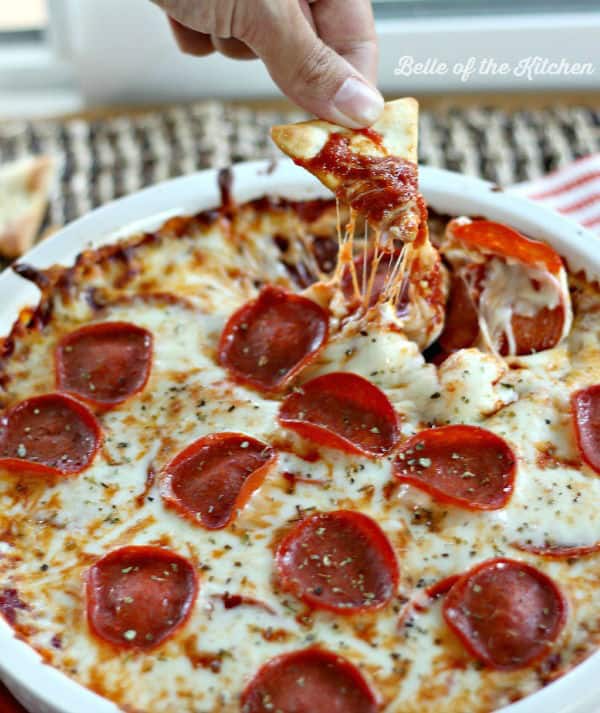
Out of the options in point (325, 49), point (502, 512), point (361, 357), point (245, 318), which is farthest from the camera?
point (245, 318)

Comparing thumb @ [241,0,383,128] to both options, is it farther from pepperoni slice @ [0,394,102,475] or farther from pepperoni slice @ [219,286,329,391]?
pepperoni slice @ [0,394,102,475]

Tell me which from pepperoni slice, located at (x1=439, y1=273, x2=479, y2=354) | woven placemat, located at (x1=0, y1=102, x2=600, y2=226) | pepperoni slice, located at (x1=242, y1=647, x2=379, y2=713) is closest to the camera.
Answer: pepperoni slice, located at (x1=242, y1=647, x2=379, y2=713)

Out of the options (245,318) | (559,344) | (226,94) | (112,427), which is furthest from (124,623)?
(226,94)

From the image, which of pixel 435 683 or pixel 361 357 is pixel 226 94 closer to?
pixel 361 357

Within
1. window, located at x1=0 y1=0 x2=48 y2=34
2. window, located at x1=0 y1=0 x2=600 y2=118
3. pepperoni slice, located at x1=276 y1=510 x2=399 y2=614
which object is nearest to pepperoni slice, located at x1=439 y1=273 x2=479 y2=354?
pepperoni slice, located at x1=276 y1=510 x2=399 y2=614

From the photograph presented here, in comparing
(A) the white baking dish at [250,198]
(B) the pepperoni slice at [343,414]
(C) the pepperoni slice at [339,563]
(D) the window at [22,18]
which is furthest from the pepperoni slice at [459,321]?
(D) the window at [22,18]

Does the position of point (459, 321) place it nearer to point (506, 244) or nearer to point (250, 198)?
point (506, 244)

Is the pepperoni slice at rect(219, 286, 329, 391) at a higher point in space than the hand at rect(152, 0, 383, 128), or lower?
lower
